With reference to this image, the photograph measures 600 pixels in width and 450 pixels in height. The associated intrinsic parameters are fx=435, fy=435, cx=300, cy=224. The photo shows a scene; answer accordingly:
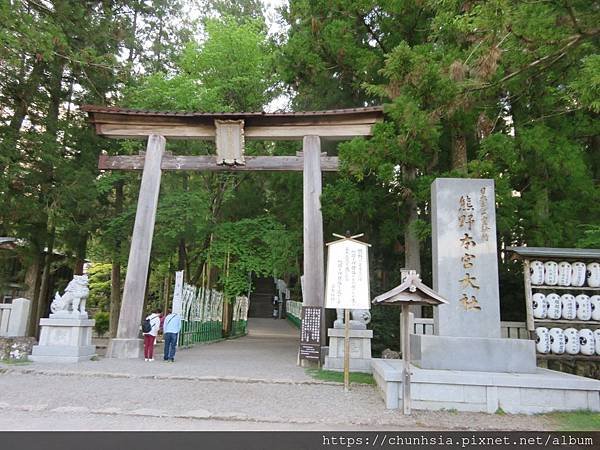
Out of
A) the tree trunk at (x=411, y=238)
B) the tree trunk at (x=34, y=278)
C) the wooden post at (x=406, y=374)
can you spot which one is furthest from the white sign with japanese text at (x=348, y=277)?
the tree trunk at (x=34, y=278)

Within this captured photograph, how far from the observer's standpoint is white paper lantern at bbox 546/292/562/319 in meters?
8.88

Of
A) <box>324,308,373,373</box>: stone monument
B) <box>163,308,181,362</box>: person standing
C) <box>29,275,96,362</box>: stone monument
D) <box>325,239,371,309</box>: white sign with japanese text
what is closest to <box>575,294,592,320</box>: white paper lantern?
<box>324,308,373,373</box>: stone monument

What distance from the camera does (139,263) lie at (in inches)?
438

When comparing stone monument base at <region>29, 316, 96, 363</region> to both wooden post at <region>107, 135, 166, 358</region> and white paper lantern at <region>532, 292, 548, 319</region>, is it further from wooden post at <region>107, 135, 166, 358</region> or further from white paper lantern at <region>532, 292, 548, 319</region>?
white paper lantern at <region>532, 292, 548, 319</region>

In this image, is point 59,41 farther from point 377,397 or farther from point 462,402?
point 462,402

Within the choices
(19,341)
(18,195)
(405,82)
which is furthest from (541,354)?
(18,195)

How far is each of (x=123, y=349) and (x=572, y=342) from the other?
32.5 feet

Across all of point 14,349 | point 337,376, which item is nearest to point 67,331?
point 14,349

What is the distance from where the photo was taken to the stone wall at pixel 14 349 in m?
9.66

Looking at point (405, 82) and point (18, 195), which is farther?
point (18, 195)

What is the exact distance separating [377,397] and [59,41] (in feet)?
37.2

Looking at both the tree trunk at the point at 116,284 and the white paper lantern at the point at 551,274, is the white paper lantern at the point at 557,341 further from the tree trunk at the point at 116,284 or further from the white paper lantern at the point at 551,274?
the tree trunk at the point at 116,284

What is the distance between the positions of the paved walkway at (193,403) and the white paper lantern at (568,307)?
373 cm

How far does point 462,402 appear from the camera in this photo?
6.22 meters
